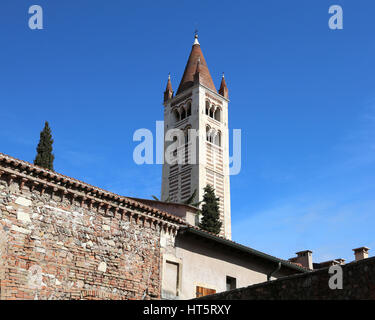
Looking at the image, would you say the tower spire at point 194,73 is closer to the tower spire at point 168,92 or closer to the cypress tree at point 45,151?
the tower spire at point 168,92

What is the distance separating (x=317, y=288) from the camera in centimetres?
962

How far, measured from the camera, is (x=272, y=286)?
10805 millimetres

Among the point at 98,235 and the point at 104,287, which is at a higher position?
the point at 98,235

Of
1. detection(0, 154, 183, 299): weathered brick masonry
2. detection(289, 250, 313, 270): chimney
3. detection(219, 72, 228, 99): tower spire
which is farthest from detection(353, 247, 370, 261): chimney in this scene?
detection(219, 72, 228, 99): tower spire

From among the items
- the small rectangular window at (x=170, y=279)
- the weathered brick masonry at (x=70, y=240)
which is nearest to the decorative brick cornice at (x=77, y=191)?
the weathered brick masonry at (x=70, y=240)

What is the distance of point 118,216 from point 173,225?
2.36 m

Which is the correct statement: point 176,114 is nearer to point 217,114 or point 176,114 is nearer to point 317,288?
point 217,114

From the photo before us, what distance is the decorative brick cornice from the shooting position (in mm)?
13047

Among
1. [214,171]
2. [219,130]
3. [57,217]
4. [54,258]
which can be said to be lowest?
[54,258]

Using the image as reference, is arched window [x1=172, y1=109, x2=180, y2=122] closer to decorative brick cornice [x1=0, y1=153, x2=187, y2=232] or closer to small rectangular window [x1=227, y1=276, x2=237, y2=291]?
small rectangular window [x1=227, y1=276, x2=237, y2=291]

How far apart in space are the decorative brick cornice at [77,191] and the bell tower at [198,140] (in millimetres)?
27377

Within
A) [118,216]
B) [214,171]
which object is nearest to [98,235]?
[118,216]

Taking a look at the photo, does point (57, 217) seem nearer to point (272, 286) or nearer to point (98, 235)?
point (98, 235)

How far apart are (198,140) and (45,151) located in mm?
23421
